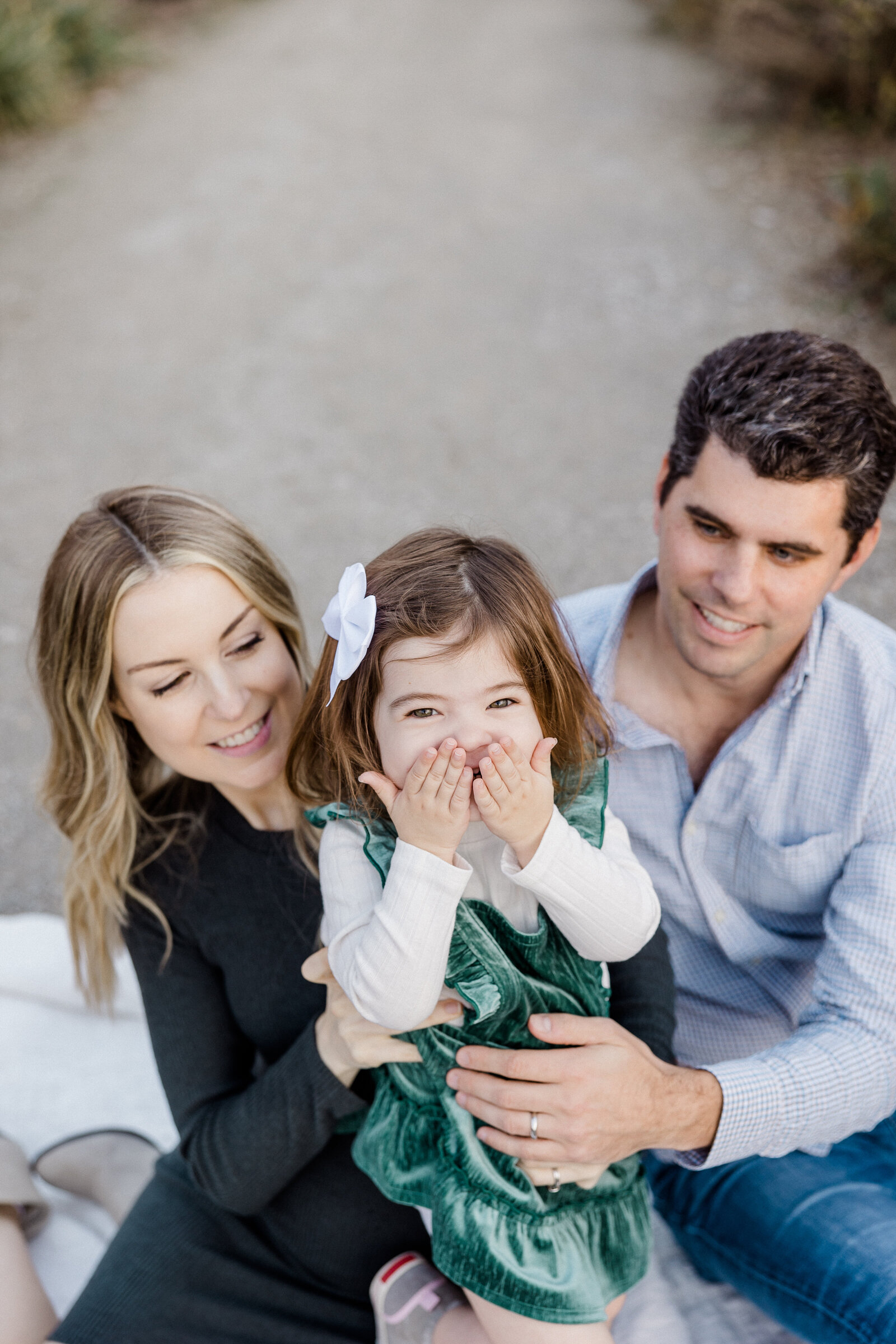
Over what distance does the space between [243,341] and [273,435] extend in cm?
101

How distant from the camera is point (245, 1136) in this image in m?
2.03

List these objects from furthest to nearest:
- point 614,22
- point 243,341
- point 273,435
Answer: point 614,22 → point 243,341 → point 273,435

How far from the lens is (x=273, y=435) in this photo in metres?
5.73

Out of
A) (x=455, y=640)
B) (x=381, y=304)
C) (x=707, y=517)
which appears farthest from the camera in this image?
(x=381, y=304)

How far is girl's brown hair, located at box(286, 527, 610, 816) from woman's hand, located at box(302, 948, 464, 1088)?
0.33 m

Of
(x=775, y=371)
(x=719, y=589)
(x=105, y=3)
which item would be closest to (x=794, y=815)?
(x=719, y=589)

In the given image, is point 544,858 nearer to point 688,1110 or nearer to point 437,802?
point 437,802

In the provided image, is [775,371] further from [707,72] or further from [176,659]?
[707,72]

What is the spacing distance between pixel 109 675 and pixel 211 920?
1.76ft

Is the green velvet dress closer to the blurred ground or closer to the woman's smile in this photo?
the woman's smile

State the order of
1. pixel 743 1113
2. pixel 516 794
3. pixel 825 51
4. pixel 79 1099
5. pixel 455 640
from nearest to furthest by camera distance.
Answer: pixel 516 794 → pixel 455 640 → pixel 743 1113 → pixel 79 1099 → pixel 825 51

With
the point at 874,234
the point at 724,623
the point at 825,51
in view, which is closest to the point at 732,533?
the point at 724,623

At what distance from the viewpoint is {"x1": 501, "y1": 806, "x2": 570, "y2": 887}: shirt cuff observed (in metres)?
1.62

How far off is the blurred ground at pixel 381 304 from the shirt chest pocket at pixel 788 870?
90.1 inches
